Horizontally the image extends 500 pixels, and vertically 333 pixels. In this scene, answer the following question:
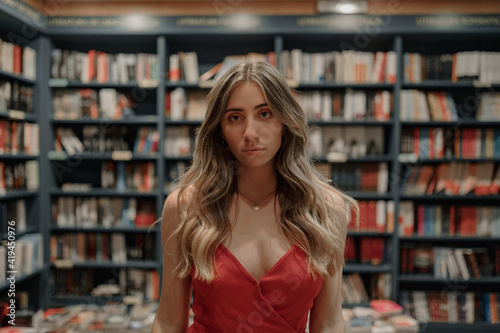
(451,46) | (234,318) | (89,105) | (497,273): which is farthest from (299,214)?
(451,46)

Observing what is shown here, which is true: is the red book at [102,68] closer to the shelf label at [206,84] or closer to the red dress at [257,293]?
the shelf label at [206,84]

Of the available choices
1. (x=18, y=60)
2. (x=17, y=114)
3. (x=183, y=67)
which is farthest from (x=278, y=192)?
(x=18, y=60)

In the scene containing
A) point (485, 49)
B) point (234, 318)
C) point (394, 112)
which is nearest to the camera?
point (234, 318)

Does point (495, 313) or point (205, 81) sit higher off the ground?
point (205, 81)

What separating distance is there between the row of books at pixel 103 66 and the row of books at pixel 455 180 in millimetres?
2627

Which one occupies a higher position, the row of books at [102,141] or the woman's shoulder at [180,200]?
the row of books at [102,141]

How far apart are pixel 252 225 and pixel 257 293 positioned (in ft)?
0.63

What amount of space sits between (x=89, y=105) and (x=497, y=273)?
4.14 meters

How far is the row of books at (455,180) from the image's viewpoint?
11.3 ft

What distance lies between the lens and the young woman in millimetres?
997

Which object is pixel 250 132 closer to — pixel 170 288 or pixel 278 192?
pixel 278 192

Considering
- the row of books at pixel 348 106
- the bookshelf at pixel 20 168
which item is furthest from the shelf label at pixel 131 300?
the row of books at pixel 348 106

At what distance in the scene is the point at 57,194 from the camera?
3.58 m

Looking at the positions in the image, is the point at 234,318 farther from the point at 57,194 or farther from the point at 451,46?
the point at 451,46
